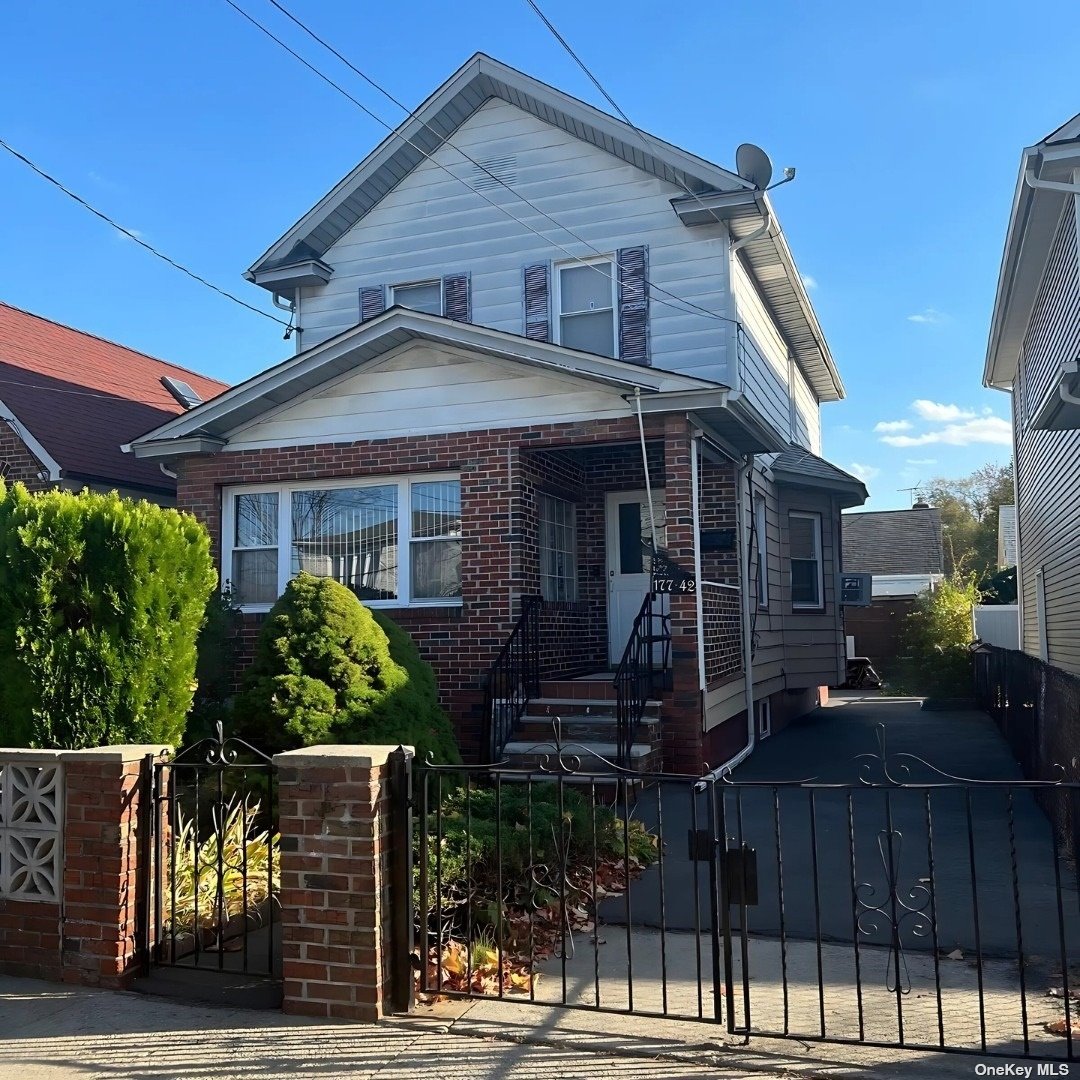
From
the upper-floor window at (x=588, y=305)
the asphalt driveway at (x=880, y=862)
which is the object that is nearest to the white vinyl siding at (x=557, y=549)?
the upper-floor window at (x=588, y=305)

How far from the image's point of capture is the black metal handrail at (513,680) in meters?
9.97

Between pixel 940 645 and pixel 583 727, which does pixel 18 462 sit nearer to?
pixel 583 727

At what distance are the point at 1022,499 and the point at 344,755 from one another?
16380mm

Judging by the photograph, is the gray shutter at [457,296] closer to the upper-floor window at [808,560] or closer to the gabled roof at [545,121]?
the gabled roof at [545,121]

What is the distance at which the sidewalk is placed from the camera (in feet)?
13.5

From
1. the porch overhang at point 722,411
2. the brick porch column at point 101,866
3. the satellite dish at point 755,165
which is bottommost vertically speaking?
the brick porch column at point 101,866

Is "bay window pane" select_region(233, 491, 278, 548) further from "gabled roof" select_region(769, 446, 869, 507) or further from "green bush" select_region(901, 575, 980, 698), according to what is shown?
"green bush" select_region(901, 575, 980, 698)

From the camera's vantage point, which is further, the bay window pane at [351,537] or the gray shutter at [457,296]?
the gray shutter at [457,296]

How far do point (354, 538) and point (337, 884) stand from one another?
7.14 m

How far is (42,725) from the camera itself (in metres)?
6.43

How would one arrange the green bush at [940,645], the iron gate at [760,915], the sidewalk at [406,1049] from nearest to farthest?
the sidewalk at [406,1049]
the iron gate at [760,915]
the green bush at [940,645]

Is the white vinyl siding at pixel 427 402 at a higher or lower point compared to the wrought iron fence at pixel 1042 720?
higher

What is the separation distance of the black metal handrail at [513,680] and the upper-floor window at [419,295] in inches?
223

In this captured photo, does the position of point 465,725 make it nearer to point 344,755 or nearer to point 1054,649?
point 344,755
